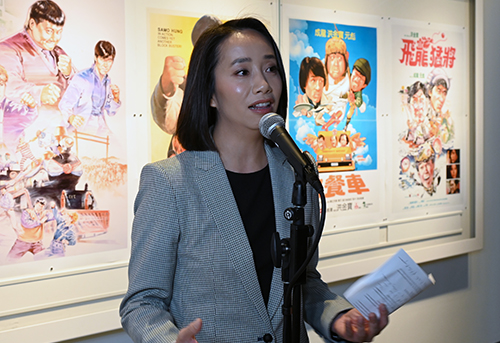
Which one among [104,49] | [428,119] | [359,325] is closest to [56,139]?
[104,49]

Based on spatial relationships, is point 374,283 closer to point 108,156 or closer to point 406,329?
point 108,156

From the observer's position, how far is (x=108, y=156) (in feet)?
6.92

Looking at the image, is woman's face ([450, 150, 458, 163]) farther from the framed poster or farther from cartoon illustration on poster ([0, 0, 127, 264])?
cartoon illustration on poster ([0, 0, 127, 264])

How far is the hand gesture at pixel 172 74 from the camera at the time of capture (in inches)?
88.3

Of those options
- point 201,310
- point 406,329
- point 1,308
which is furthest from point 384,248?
point 1,308

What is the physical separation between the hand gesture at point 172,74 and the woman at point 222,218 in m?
0.74

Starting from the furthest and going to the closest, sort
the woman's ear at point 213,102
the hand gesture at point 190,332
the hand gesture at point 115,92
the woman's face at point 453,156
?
the woman's face at point 453,156 < the hand gesture at point 115,92 < the woman's ear at point 213,102 < the hand gesture at point 190,332

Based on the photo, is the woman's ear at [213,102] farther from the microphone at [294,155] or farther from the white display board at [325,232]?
the white display board at [325,232]

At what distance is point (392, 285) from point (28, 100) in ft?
5.17

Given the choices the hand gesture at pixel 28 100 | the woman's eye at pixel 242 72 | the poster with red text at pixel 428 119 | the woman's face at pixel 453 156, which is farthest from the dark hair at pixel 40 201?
the woman's face at pixel 453 156

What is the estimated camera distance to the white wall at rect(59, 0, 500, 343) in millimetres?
3533

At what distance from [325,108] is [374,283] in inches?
68.5

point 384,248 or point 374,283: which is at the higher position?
point 374,283

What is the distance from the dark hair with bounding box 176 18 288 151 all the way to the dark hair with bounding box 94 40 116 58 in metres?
0.73
